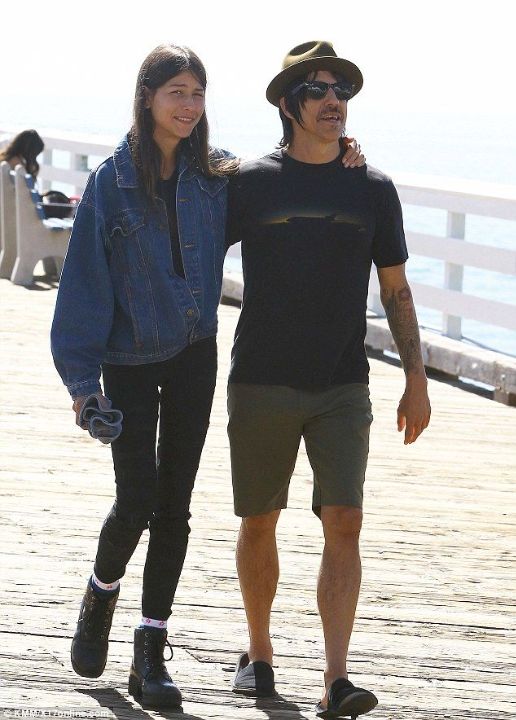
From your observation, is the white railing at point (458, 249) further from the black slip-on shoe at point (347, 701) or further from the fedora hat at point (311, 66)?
the black slip-on shoe at point (347, 701)

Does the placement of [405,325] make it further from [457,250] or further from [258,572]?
[457,250]

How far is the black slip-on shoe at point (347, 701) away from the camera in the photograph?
13.1 feet

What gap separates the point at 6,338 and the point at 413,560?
18.8ft

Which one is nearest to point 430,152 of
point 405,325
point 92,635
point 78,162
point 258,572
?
point 78,162

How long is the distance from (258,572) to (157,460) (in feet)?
1.53

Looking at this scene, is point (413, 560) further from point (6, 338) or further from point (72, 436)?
point (6, 338)

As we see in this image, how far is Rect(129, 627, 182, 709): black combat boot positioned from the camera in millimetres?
4152

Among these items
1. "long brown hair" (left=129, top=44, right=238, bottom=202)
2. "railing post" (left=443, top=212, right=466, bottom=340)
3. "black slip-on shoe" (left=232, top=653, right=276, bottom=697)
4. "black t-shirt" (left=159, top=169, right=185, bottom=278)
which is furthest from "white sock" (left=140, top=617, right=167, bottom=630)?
"railing post" (left=443, top=212, right=466, bottom=340)

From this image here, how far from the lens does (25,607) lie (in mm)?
4965

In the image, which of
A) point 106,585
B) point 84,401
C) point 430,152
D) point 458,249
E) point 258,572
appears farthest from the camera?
point 430,152

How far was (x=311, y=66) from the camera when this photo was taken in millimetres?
4328

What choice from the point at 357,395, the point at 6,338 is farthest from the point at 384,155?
the point at 357,395

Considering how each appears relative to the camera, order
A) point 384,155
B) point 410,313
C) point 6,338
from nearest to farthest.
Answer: point 410,313 → point 6,338 → point 384,155

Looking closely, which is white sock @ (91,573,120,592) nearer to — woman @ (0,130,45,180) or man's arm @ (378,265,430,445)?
man's arm @ (378,265,430,445)
